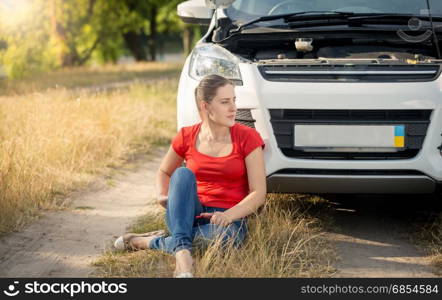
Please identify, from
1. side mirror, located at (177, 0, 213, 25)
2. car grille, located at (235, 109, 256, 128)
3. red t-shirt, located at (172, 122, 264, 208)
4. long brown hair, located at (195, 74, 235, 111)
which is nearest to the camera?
long brown hair, located at (195, 74, 235, 111)

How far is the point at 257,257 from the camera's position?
4.04 m

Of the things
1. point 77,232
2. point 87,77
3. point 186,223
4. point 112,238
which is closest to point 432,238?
point 186,223

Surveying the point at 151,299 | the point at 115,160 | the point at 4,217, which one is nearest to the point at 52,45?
the point at 115,160

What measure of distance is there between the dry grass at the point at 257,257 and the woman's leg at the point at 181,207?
12 cm

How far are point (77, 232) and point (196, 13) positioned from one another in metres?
1.74

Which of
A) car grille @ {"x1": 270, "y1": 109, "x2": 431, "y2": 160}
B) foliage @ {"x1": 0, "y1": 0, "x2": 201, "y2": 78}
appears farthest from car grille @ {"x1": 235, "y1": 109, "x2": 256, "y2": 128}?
foliage @ {"x1": 0, "y1": 0, "x2": 201, "y2": 78}

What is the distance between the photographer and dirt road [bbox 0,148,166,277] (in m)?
4.37

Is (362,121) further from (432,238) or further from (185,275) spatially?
(185,275)

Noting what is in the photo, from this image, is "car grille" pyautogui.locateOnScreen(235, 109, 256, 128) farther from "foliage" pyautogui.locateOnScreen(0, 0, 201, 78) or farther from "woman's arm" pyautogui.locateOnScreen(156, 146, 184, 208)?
"foliage" pyautogui.locateOnScreen(0, 0, 201, 78)

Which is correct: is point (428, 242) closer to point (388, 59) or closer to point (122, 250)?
point (388, 59)

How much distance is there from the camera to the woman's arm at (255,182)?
14.3 feet

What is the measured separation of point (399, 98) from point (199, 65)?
1.26 meters

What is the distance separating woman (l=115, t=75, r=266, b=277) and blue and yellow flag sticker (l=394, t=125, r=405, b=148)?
2.48 feet

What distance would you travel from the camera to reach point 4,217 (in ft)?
17.2
